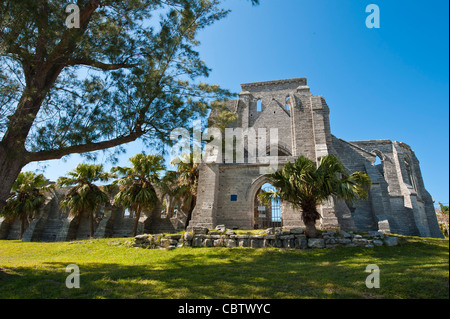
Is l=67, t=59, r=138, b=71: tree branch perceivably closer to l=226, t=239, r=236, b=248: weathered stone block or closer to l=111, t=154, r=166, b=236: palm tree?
l=226, t=239, r=236, b=248: weathered stone block

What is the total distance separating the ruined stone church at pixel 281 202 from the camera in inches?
603

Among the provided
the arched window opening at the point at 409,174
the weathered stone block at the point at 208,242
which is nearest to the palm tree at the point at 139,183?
the weathered stone block at the point at 208,242

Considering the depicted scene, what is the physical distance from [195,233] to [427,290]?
941 centimetres

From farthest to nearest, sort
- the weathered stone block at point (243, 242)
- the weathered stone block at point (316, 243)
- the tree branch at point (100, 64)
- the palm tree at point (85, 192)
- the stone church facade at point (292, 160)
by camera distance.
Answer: the palm tree at point (85, 192), the stone church facade at point (292, 160), the weathered stone block at point (243, 242), the weathered stone block at point (316, 243), the tree branch at point (100, 64)

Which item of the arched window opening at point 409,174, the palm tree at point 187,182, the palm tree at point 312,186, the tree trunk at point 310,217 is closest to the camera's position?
the palm tree at point 312,186

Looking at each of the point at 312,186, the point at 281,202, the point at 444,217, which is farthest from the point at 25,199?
the point at 444,217

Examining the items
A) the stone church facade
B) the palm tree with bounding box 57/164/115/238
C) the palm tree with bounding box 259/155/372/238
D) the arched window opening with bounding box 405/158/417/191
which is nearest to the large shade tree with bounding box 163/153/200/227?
the stone church facade

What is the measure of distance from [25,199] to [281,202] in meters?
21.7

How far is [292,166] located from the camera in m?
11.4

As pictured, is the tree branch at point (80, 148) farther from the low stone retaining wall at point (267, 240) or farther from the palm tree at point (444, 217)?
the palm tree at point (444, 217)

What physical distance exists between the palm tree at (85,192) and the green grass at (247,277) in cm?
1185
